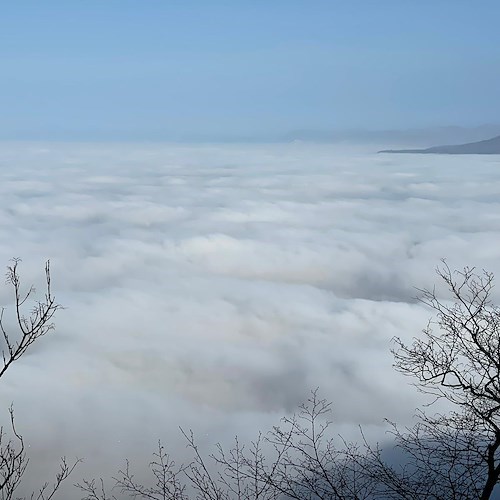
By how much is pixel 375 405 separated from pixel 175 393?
22.0m

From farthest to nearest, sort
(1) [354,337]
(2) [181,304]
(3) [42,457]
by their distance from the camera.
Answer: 1. (2) [181,304]
2. (1) [354,337]
3. (3) [42,457]

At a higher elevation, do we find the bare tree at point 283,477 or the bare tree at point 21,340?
the bare tree at point 21,340

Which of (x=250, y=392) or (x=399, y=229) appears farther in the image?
(x=399, y=229)

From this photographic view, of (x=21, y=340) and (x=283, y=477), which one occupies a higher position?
(x=21, y=340)

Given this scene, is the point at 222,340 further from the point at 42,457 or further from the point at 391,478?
the point at 391,478

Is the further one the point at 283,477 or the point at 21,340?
the point at 283,477

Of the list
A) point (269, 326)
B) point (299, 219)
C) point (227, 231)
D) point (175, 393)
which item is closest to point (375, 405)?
point (175, 393)

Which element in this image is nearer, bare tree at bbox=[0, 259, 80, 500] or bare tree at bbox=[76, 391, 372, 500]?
bare tree at bbox=[0, 259, 80, 500]

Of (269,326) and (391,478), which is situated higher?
(391,478)

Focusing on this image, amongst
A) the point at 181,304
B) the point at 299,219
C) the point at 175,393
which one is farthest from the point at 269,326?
the point at 299,219

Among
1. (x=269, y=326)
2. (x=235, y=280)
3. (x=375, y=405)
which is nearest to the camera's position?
(x=375, y=405)

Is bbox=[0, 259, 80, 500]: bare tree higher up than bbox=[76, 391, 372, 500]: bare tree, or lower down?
higher up

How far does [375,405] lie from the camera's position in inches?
2539

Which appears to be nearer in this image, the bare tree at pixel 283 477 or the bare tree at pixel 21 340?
the bare tree at pixel 21 340
